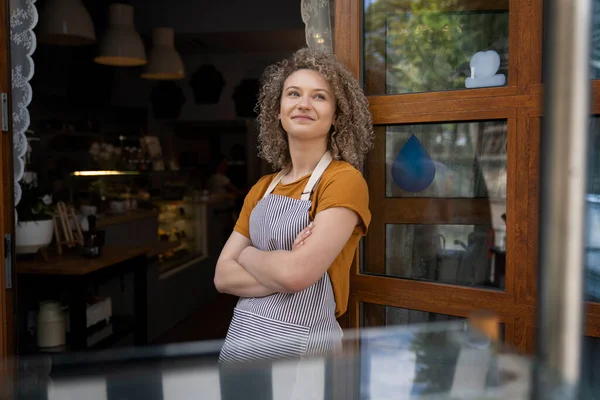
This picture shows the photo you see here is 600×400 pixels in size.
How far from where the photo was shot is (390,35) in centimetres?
236

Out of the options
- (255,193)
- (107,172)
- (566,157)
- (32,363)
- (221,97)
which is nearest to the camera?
(566,157)

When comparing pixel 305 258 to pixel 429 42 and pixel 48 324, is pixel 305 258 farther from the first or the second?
pixel 48 324

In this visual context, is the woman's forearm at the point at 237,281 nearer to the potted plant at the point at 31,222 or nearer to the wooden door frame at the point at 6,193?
the wooden door frame at the point at 6,193

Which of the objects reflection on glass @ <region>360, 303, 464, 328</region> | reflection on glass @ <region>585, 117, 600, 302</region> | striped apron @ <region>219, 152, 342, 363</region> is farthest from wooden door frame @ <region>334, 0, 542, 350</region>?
striped apron @ <region>219, 152, 342, 363</region>

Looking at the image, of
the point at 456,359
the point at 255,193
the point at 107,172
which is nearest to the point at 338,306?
the point at 255,193

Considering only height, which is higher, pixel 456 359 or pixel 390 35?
pixel 390 35

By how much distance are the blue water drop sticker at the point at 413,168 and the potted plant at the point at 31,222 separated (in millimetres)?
2844

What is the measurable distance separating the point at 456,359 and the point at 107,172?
21.9 ft

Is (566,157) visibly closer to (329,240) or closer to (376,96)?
(329,240)

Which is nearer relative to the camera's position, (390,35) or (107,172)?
(390,35)

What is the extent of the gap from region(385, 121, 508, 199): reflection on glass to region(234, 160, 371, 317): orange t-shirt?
32cm

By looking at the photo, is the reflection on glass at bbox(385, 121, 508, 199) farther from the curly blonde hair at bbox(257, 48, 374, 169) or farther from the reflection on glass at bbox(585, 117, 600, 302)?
the reflection on glass at bbox(585, 117, 600, 302)

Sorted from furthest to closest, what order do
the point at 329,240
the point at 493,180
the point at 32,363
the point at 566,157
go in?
the point at 493,180, the point at 329,240, the point at 32,363, the point at 566,157

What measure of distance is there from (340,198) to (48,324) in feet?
10.0
